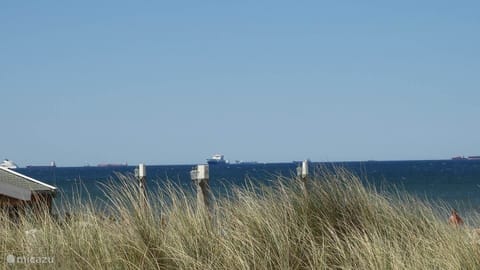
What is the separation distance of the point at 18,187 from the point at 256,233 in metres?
3.32

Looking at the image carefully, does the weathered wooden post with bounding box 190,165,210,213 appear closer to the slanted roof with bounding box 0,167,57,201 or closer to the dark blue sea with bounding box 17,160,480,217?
the dark blue sea with bounding box 17,160,480,217

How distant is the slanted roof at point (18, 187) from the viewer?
306 inches

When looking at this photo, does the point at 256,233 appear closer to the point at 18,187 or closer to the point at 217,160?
the point at 18,187

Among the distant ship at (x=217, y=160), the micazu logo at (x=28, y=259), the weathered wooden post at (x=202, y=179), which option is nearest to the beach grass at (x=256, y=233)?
the micazu logo at (x=28, y=259)

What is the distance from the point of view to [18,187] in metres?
7.83

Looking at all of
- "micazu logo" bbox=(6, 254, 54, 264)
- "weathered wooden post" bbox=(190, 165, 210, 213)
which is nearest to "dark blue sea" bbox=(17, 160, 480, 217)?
"weathered wooden post" bbox=(190, 165, 210, 213)

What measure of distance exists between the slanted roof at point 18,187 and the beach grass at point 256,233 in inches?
56.2

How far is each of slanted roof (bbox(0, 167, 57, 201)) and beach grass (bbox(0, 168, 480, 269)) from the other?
1427mm

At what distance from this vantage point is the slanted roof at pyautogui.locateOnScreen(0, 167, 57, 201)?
777 cm

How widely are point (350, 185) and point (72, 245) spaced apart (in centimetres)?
257

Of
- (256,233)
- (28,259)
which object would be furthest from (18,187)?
(256,233)

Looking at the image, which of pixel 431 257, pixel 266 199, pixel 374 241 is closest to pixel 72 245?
pixel 266 199

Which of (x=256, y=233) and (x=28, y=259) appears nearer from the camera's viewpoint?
(x=28, y=259)

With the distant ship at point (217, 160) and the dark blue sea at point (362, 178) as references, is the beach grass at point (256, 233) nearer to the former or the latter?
the dark blue sea at point (362, 178)
